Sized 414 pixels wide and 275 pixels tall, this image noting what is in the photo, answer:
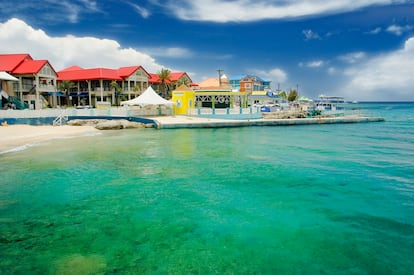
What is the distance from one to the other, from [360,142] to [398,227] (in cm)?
1596

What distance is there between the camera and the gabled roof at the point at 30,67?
127ft

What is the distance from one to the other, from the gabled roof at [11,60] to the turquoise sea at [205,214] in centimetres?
2853

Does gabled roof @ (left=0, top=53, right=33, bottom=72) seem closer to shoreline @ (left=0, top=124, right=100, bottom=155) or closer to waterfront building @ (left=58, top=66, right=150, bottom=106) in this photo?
waterfront building @ (left=58, top=66, right=150, bottom=106)

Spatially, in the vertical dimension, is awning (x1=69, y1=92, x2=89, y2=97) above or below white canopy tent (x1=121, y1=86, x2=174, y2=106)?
above

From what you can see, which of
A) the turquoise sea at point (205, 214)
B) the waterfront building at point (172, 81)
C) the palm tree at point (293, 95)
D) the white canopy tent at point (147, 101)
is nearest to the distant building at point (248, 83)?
the palm tree at point (293, 95)

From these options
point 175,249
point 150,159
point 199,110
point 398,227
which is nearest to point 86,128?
point 199,110

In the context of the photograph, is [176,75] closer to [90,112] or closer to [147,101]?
[147,101]

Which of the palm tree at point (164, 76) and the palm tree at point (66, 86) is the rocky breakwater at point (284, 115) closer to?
the palm tree at point (164, 76)

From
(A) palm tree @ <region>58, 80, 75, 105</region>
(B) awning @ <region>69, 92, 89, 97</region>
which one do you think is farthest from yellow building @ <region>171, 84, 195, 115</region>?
(A) palm tree @ <region>58, 80, 75, 105</region>

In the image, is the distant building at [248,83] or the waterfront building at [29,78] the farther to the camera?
the distant building at [248,83]

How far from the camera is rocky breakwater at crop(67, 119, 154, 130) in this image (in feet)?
91.4

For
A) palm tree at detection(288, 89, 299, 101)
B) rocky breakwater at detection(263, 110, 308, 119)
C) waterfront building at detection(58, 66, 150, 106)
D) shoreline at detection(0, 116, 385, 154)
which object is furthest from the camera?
palm tree at detection(288, 89, 299, 101)

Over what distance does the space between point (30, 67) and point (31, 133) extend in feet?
66.4

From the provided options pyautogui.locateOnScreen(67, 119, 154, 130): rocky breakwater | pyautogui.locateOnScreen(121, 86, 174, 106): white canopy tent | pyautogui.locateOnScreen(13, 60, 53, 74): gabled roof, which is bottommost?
pyautogui.locateOnScreen(67, 119, 154, 130): rocky breakwater
